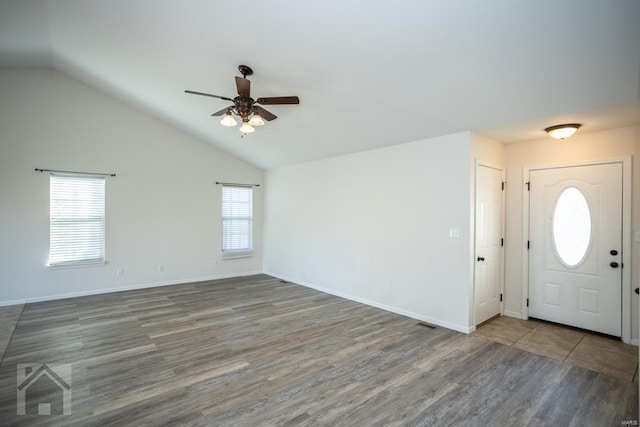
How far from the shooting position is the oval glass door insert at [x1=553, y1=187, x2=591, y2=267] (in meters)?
3.97

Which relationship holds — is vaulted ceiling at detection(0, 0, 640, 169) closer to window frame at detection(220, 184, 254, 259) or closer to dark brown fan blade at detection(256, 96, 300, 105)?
dark brown fan blade at detection(256, 96, 300, 105)

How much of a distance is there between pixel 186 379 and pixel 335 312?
241 centimetres

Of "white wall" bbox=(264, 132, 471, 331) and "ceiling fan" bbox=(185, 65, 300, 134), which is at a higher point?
"ceiling fan" bbox=(185, 65, 300, 134)

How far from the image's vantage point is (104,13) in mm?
3289

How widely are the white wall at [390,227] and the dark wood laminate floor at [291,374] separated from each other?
0.48 metres

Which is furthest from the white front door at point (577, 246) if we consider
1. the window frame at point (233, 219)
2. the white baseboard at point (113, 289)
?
the white baseboard at point (113, 289)

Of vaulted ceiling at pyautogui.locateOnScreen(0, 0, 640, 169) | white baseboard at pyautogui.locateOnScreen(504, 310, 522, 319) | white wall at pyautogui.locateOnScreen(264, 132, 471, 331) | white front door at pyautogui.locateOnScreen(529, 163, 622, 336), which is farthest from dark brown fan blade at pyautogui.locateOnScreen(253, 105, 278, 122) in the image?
white baseboard at pyautogui.locateOnScreen(504, 310, 522, 319)

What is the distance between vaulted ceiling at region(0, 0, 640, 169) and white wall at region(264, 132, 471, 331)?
463mm

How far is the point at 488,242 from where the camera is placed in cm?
434

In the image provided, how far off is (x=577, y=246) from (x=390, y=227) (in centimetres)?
238

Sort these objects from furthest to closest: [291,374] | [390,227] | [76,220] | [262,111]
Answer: [76,220], [390,227], [262,111], [291,374]

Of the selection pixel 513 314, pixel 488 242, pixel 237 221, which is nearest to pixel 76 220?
pixel 237 221

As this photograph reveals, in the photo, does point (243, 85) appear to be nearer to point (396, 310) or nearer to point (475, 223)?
point (475, 223)

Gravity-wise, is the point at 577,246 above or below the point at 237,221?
below
